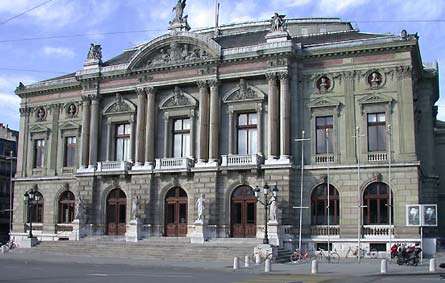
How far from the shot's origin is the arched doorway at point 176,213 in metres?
48.9

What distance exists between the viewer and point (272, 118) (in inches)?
1806

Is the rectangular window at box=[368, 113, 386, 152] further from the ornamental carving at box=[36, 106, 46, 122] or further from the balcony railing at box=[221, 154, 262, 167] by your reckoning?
the ornamental carving at box=[36, 106, 46, 122]

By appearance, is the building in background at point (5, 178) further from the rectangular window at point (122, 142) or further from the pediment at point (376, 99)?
the pediment at point (376, 99)

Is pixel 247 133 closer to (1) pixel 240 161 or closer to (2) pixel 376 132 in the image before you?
(1) pixel 240 161

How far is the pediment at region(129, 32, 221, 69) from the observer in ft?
161

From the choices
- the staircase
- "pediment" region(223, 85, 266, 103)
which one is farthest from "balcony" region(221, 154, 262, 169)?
the staircase

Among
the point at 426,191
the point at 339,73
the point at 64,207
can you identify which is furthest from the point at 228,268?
the point at 64,207

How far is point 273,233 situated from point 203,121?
10.8 m

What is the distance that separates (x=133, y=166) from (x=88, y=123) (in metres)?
6.58

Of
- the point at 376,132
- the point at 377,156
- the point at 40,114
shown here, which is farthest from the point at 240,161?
the point at 40,114

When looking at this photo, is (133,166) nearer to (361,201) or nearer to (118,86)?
(118,86)

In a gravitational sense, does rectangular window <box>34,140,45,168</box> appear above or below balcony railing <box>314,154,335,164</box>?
above

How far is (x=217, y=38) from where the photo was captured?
55.9m

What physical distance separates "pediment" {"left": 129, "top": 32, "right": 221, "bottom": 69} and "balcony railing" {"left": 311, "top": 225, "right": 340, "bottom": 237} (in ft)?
49.8
